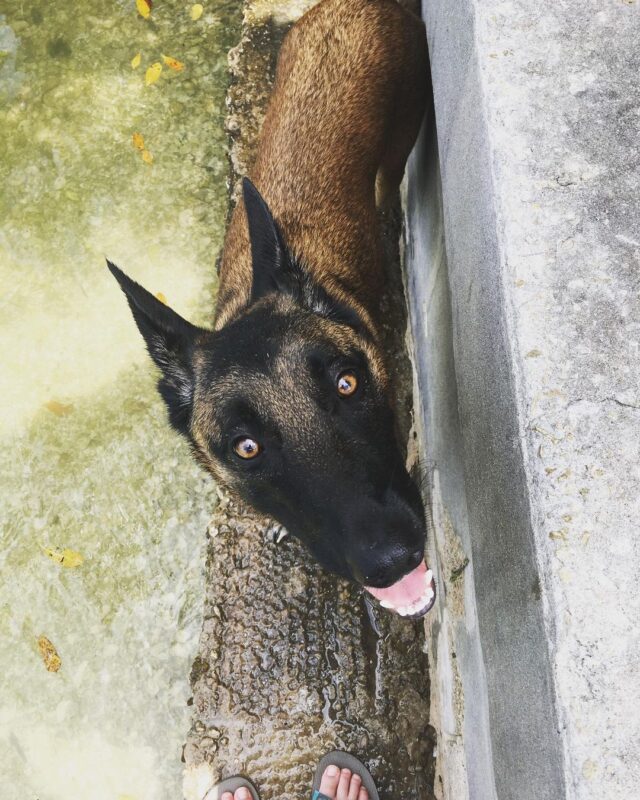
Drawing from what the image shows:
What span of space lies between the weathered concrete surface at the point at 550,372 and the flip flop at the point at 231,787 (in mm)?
1572

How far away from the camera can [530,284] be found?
1.68 m

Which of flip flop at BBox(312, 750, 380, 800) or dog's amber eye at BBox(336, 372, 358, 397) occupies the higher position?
dog's amber eye at BBox(336, 372, 358, 397)

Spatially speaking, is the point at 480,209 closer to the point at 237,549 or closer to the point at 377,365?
the point at 377,365

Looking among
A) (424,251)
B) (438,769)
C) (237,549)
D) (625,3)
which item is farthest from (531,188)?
(438,769)

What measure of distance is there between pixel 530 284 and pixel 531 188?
0.30 meters

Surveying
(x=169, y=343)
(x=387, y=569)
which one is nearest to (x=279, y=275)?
(x=169, y=343)

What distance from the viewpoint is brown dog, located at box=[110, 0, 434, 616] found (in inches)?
93.2

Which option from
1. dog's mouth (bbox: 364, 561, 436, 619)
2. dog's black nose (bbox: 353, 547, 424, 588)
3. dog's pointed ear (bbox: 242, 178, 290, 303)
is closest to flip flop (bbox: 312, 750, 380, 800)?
dog's mouth (bbox: 364, 561, 436, 619)

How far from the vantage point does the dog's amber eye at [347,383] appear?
255 cm

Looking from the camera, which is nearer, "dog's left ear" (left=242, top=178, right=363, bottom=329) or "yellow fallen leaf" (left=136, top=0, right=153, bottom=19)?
"dog's left ear" (left=242, top=178, right=363, bottom=329)

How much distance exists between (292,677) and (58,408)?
2239mm

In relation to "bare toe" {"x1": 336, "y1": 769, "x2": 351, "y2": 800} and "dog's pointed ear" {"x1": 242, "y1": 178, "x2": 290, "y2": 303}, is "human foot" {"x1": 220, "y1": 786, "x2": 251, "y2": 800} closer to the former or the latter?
"bare toe" {"x1": 336, "y1": 769, "x2": 351, "y2": 800}

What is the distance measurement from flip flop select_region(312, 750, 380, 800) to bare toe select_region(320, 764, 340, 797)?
2cm

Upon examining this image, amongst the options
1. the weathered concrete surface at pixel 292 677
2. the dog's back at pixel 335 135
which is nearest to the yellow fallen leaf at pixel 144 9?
the dog's back at pixel 335 135
